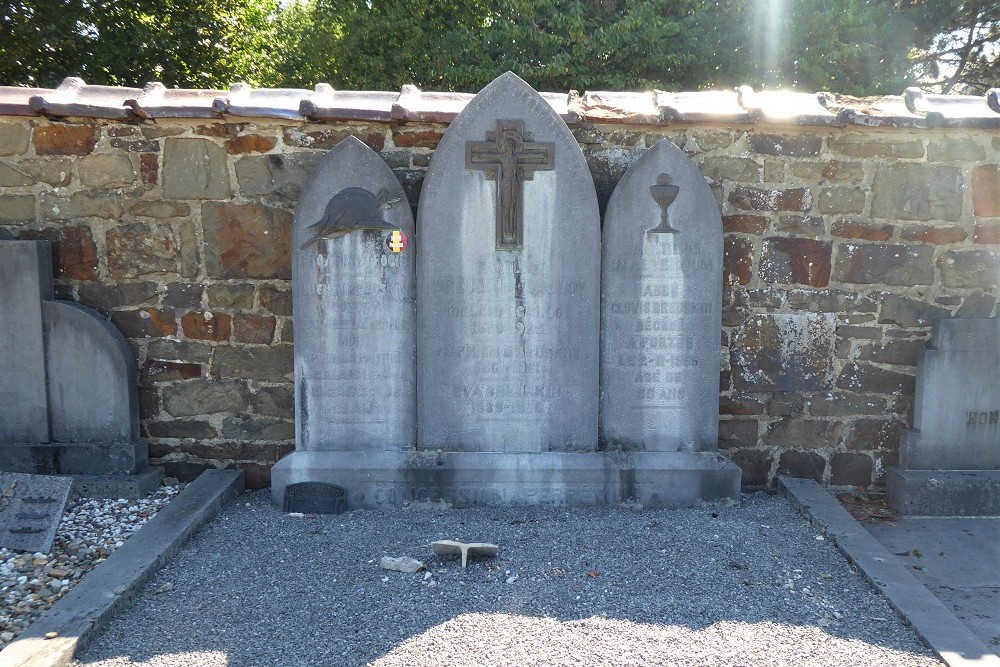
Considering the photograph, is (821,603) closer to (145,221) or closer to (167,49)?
(145,221)

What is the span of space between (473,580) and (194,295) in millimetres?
2409

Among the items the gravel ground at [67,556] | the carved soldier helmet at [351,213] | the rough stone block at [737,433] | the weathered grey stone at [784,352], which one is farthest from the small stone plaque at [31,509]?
the weathered grey stone at [784,352]

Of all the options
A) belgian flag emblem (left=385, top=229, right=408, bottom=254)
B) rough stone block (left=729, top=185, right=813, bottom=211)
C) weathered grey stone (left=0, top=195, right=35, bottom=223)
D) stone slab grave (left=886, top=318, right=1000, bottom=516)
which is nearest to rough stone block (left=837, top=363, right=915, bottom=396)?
stone slab grave (left=886, top=318, right=1000, bottom=516)

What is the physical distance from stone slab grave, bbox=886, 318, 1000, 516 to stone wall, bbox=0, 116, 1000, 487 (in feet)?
0.65

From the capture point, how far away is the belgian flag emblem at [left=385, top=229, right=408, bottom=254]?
403cm

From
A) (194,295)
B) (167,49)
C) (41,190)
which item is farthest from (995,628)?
(167,49)

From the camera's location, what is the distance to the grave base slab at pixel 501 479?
13.2 ft

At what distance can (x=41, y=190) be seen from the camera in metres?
4.31

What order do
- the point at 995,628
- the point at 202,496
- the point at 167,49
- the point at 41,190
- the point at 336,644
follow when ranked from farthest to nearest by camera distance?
1. the point at 167,49
2. the point at 41,190
3. the point at 202,496
4. the point at 995,628
5. the point at 336,644

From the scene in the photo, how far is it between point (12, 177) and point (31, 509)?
1.91 m

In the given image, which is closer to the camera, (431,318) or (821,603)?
(821,603)

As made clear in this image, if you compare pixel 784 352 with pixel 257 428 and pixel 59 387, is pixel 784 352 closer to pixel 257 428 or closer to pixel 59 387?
pixel 257 428

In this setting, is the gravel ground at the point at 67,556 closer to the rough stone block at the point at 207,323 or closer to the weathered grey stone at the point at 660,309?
the rough stone block at the point at 207,323

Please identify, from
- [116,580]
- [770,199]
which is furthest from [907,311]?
[116,580]
